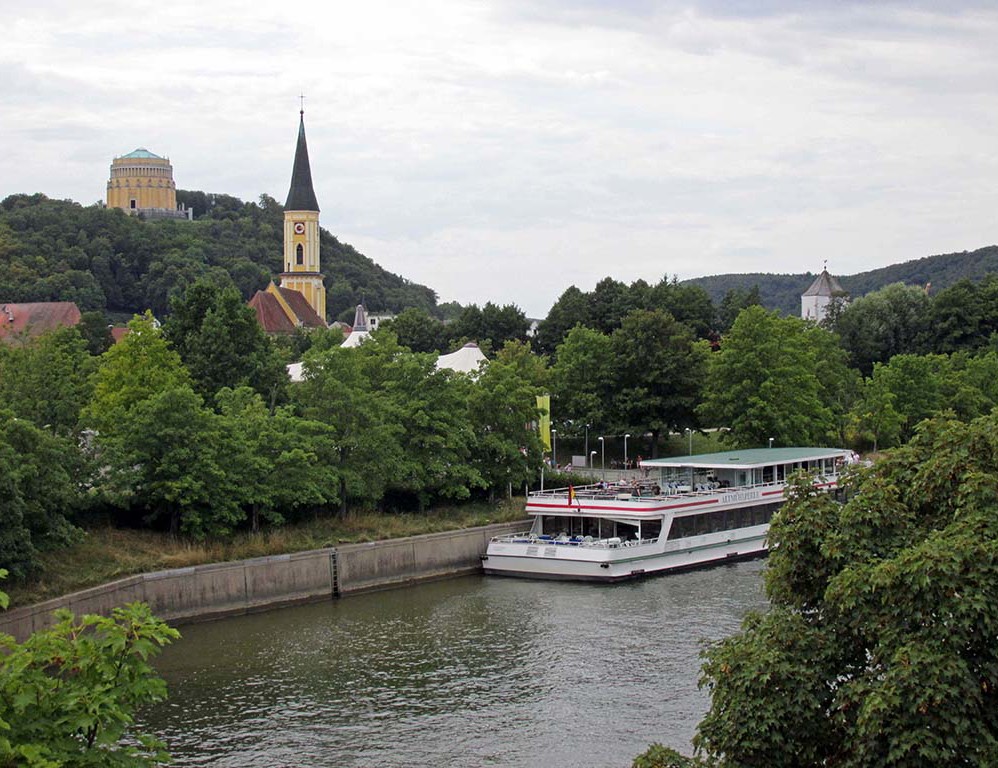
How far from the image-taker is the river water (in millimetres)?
32156

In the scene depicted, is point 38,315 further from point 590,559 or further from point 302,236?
point 590,559

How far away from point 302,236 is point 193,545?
121 metres

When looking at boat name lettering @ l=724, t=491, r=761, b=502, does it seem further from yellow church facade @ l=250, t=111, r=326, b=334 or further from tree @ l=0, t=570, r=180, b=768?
yellow church facade @ l=250, t=111, r=326, b=334

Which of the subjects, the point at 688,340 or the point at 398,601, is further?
the point at 688,340

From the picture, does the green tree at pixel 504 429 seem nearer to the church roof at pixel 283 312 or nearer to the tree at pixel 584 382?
the tree at pixel 584 382

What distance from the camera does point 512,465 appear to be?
63.8 metres

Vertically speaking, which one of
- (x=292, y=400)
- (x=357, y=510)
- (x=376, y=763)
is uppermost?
(x=292, y=400)

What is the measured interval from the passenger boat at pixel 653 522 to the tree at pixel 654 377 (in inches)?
569

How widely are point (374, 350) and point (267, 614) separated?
2089 centimetres

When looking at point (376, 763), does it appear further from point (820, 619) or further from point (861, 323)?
point (861, 323)

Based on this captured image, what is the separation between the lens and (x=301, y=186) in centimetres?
16612

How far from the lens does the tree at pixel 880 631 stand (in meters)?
16.6

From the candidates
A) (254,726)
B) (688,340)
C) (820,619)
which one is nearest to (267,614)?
(254,726)

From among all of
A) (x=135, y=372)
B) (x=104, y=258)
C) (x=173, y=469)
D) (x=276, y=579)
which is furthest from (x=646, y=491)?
(x=104, y=258)
